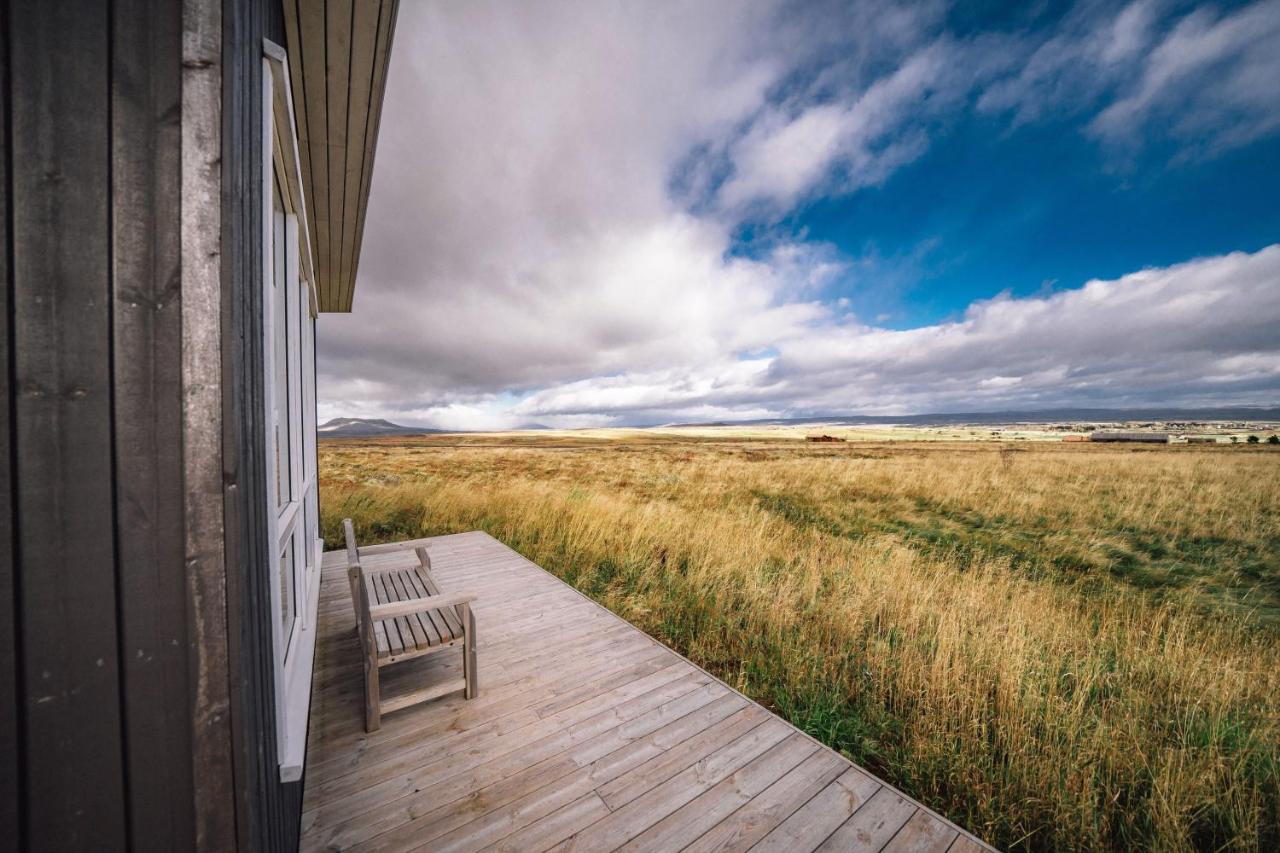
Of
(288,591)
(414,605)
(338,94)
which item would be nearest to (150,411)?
(288,591)

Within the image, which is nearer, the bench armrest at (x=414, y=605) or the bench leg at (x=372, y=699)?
the bench leg at (x=372, y=699)

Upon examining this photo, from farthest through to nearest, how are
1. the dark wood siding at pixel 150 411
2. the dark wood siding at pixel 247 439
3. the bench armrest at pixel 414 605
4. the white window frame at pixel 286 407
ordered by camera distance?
the bench armrest at pixel 414 605, the white window frame at pixel 286 407, the dark wood siding at pixel 247 439, the dark wood siding at pixel 150 411

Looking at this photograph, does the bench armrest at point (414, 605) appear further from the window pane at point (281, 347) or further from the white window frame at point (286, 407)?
the window pane at point (281, 347)

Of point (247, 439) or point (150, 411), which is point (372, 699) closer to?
point (247, 439)

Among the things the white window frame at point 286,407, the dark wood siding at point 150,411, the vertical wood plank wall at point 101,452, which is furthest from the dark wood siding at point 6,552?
the white window frame at point 286,407

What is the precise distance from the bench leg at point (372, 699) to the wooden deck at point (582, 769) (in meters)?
0.07

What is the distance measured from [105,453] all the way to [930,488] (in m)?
15.3

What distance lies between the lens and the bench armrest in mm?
2709

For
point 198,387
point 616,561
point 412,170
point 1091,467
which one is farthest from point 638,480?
point 1091,467

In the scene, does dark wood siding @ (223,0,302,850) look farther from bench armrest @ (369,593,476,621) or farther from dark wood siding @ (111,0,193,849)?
bench armrest @ (369,593,476,621)

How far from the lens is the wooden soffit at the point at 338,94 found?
2.10 metres

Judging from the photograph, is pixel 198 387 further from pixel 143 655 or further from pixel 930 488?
pixel 930 488

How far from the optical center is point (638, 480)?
1452cm

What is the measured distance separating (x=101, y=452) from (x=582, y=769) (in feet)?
7.97
